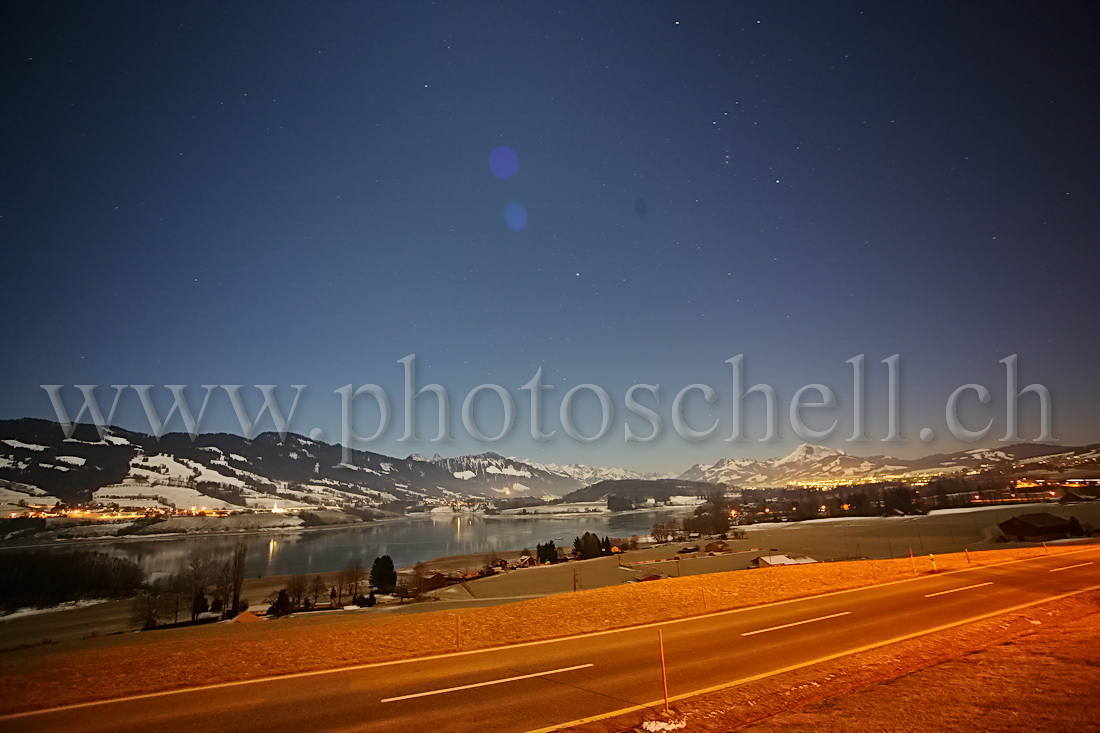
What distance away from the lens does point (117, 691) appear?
10930mm

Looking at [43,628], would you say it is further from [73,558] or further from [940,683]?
[940,683]

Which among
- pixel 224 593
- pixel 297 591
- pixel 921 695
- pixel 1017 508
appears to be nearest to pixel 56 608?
pixel 224 593

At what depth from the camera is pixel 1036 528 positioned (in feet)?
220

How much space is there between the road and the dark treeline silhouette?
4214 inches

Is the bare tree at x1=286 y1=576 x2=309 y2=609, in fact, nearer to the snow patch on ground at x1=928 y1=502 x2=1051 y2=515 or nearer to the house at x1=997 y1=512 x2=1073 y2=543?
the house at x1=997 y1=512 x2=1073 y2=543

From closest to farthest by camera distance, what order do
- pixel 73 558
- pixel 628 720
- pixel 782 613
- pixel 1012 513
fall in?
pixel 628 720 < pixel 782 613 < pixel 1012 513 < pixel 73 558

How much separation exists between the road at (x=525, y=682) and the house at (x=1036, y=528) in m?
65.1

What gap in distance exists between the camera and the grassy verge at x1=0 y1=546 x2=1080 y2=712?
37.9 ft

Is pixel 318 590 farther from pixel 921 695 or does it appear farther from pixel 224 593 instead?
pixel 921 695

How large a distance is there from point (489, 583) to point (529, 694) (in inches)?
2399

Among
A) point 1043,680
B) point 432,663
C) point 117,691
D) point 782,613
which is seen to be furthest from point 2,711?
point 782,613

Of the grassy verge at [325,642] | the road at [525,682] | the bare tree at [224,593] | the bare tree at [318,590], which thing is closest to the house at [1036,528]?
the grassy verge at [325,642]

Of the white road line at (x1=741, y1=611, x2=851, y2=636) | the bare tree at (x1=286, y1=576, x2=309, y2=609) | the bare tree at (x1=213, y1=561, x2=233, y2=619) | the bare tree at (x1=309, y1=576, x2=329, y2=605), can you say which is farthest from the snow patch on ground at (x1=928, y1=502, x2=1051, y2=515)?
the bare tree at (x1=213, y1=561, x2=233, y2=619)

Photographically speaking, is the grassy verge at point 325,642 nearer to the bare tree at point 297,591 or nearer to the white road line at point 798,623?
the white road line at point 798,623
